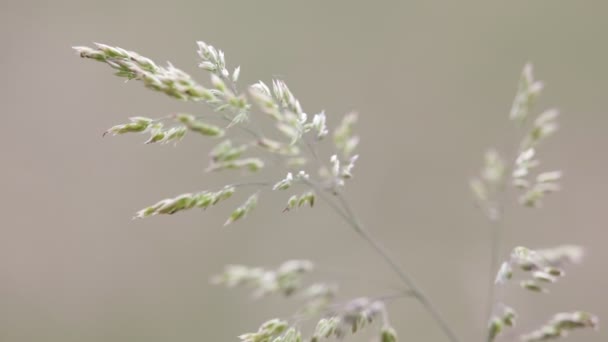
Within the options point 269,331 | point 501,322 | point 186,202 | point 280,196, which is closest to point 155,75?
point 186,202

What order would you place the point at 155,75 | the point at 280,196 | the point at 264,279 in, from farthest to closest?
the point at 280,196, the point at 155,75, the point at 264,279

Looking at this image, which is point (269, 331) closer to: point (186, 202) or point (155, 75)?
point (186, 202)

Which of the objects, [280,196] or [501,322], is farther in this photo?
[280,196]

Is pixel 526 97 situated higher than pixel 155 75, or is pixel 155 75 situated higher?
pixel 155 75

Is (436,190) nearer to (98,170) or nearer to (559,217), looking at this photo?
(559,217)

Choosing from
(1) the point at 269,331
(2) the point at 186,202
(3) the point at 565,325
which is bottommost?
(3) the point at 565,325

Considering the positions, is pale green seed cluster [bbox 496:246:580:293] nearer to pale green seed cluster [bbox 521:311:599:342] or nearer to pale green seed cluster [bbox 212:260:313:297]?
pale green seed cluster [bbox 521:311:599:342]

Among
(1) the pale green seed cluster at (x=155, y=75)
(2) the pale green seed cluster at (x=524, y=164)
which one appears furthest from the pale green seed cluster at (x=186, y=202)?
(2) the pale green seed cluster at (x=524, y=164)

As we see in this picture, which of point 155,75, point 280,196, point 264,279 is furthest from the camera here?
point 280,196
